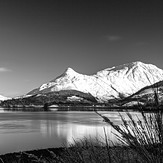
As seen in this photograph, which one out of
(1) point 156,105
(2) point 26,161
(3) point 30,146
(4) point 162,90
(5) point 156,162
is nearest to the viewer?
(5) point 156,162

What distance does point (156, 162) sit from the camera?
1923 mm

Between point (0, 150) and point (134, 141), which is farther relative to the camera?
point (0, 150)

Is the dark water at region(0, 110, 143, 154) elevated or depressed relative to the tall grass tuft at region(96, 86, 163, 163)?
depressed

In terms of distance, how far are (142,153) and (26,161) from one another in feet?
59.7

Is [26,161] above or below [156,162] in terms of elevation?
below

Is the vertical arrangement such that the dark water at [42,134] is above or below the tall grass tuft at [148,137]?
below

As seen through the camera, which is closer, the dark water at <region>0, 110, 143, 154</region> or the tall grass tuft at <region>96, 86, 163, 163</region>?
the tall grass tuft at <region>96, 86, 163, 163</region>

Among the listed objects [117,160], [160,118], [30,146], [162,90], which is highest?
[162,90]

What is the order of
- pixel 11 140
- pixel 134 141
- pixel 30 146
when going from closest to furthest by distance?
pixel 134 141
pixel 30 146
pixel 11 140

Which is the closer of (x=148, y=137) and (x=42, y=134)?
(x=148, y=137)

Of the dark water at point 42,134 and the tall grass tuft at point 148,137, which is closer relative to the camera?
the tall grass tuft at point 148,137

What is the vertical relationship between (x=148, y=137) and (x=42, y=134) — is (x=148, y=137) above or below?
above

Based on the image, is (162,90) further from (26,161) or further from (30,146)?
(30,146)

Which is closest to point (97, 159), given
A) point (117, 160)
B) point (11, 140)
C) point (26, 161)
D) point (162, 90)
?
point (117, 160)
